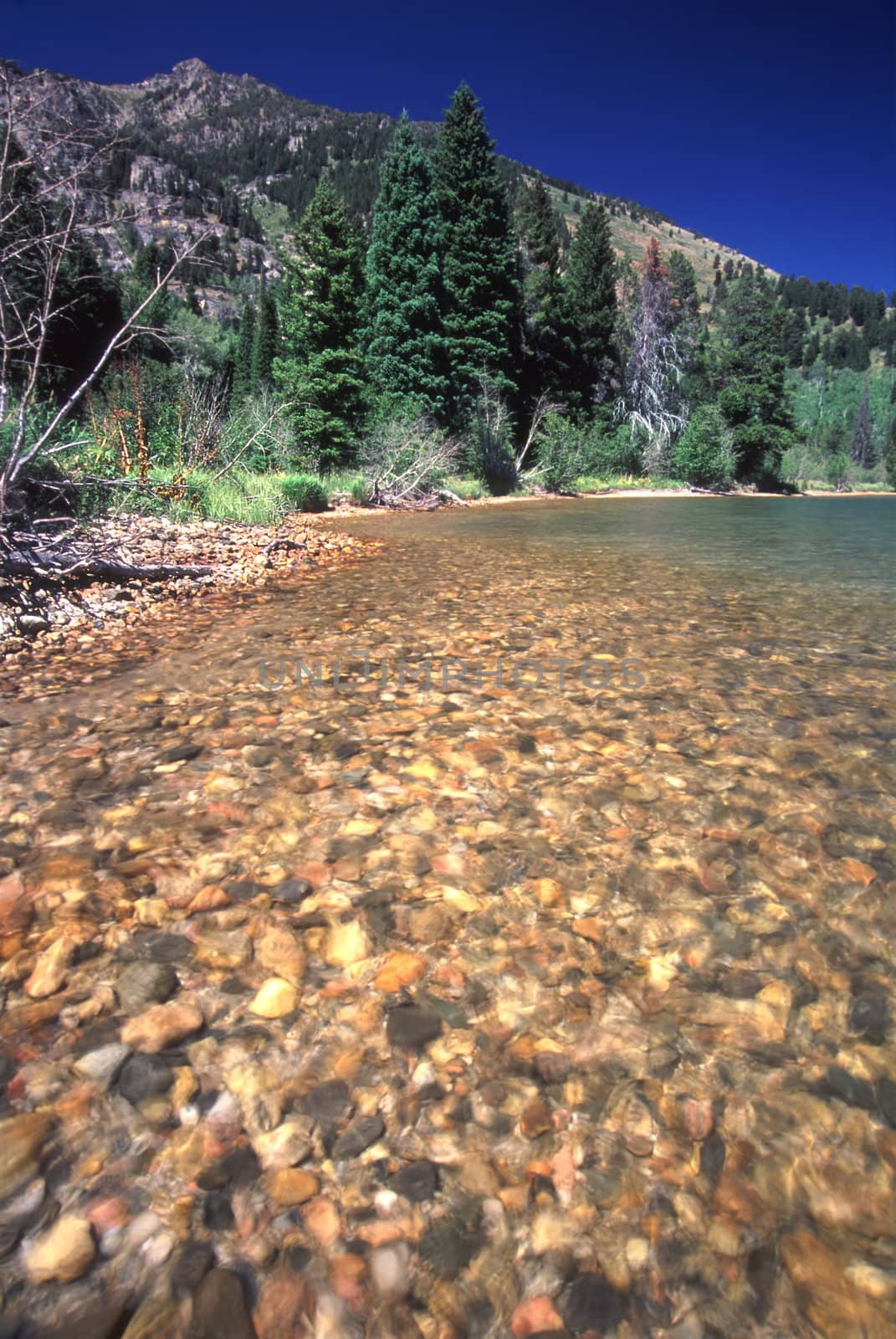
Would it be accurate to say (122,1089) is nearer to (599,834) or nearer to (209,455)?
(599,834)

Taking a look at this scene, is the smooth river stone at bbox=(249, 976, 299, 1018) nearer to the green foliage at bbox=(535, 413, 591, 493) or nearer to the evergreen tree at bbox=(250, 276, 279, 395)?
the green foliage at bbox=(535, 413, 591, 493)

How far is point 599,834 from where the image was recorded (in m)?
2.25

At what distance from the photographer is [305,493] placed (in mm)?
15195

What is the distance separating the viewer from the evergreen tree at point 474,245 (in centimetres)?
2647

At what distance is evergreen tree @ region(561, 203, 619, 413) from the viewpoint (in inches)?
1302

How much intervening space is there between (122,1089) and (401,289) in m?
26.2

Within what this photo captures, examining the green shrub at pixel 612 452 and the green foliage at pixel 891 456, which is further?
the green foliage at pixel 891 456

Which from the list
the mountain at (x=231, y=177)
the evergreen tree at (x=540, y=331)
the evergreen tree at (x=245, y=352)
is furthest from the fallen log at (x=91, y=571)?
the evergreen tree at (x=245, y=352)

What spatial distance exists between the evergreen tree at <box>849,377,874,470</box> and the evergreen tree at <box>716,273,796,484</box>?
200 ft

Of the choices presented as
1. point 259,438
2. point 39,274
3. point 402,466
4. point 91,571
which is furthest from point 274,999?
point 402,466

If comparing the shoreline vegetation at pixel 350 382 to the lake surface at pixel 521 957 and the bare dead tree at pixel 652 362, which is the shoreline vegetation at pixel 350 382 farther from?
the lake surface at pixel 521 957

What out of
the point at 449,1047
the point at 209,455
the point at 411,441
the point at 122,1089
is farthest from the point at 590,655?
the point at 411,441

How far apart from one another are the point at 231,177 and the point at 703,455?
163925 mm

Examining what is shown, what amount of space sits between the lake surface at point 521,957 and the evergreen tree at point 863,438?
335 ft
